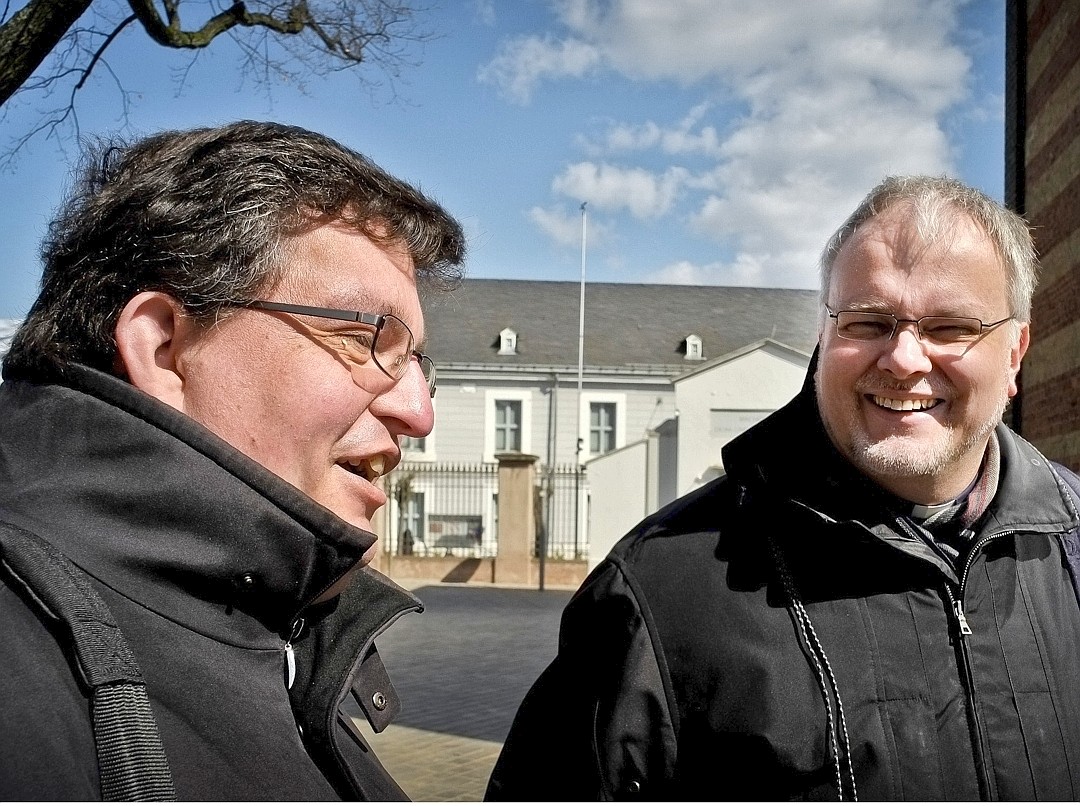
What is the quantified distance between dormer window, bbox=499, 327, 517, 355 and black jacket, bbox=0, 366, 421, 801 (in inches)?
1470

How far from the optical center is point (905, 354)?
230cm

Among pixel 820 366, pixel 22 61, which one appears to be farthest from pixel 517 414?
pixel 820 366

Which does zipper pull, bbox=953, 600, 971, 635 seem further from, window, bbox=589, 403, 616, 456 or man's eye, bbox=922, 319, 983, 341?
window, bbox=589, 403, 616, 456

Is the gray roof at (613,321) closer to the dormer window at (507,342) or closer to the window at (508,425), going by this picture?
the dormer window at (507,342)

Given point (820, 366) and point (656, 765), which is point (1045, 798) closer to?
point (656, 765)

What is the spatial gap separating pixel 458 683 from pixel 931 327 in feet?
29.9

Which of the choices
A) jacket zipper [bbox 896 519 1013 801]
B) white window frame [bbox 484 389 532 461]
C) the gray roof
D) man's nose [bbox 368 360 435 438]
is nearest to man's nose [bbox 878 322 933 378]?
jacket zipper [bbox 896 519 1013 801]

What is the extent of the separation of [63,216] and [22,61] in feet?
14.8

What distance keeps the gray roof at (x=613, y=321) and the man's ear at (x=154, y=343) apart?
3567 centimetres

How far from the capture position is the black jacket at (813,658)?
2.08 meters

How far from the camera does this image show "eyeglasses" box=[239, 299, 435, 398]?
5.47 ft

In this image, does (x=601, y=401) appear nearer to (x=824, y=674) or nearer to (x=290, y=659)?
(x=824, y=674)

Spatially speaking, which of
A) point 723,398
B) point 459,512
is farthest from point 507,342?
point 723,398

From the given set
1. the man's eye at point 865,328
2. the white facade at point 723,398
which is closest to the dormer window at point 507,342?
the white facade at point 723,398
